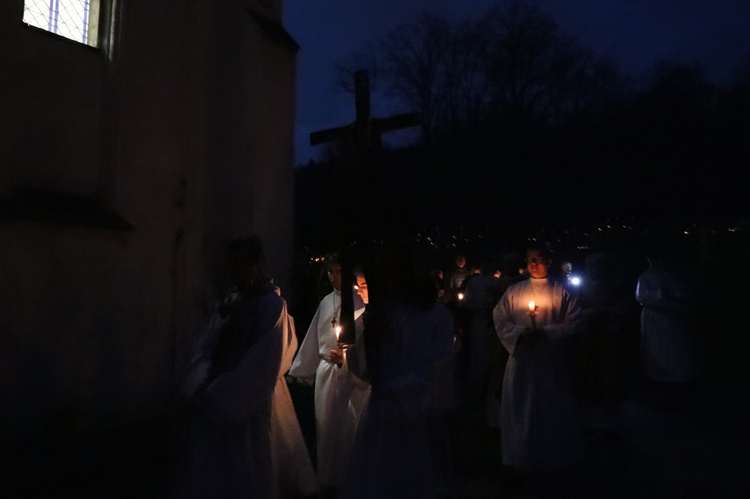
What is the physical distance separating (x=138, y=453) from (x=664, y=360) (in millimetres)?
8135

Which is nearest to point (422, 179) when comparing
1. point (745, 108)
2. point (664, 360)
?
point (745, 108)

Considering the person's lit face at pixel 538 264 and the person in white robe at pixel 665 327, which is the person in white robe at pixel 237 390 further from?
the person in white robe at pixel 665 327

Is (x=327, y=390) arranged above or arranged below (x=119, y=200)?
below

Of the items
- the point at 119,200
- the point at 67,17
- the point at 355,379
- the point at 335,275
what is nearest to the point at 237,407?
the point at 355,379

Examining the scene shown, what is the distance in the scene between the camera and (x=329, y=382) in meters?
5.88

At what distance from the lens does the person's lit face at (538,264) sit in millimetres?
6508

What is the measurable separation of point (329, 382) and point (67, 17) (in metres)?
4.76

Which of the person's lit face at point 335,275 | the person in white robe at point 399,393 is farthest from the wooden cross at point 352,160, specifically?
the person's lit face at point 335,275

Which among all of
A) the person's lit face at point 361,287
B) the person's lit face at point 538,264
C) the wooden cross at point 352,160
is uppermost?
the wooden cross at point 352,160

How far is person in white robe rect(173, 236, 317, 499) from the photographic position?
3.97 meters

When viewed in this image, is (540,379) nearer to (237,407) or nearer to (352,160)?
(352,160)

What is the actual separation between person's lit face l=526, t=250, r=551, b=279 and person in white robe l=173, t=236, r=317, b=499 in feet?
9.59

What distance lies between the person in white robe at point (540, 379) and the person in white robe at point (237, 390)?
8.77 ft

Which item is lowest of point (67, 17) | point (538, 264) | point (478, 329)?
point (478, 329)
